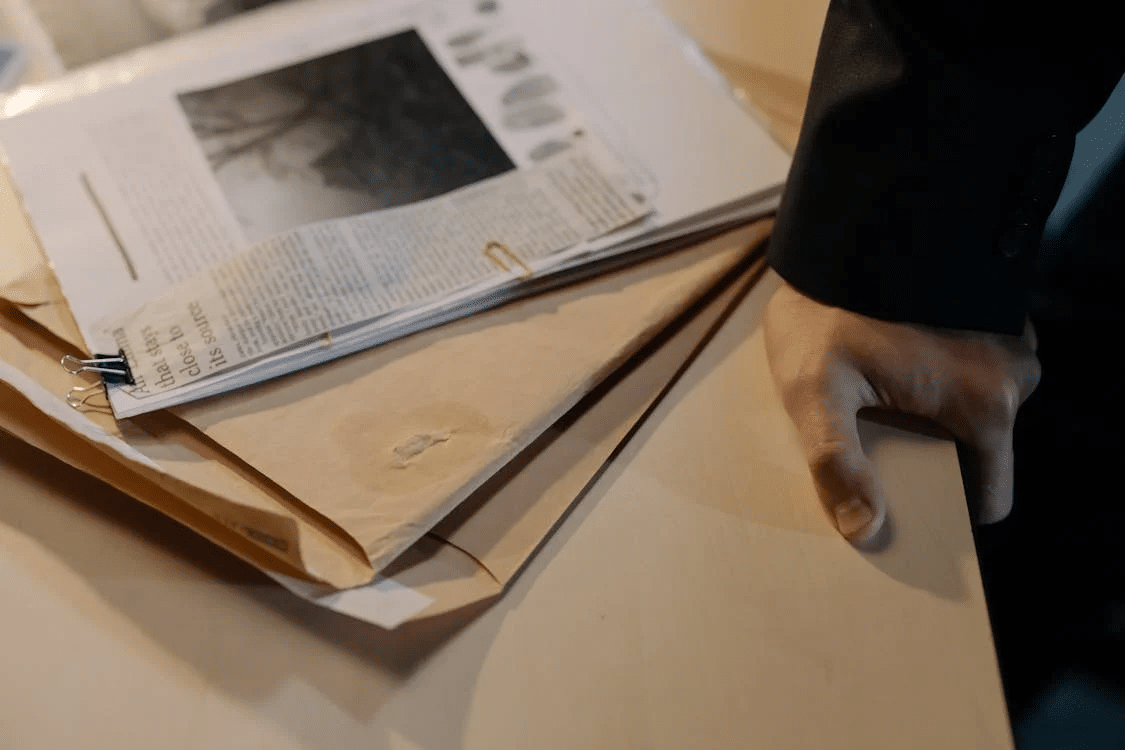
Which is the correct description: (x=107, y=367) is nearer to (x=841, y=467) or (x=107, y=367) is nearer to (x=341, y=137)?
(x=341, y=137)

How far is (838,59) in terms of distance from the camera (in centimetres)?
36

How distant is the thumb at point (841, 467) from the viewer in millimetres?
345

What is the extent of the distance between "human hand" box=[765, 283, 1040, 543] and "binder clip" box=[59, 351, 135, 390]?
292mm

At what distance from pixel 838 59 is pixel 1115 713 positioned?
535mm

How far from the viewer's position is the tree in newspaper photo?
455 millimetres

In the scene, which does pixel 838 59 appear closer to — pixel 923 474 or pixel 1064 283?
pixel 923 474

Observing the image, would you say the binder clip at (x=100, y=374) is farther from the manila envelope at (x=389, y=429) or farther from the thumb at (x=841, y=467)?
the thumb at (x=841, y=467)

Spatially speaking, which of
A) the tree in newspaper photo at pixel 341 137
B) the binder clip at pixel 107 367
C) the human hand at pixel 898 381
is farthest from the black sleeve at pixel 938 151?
the binder clip at pixel 107 367

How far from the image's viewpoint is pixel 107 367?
Result: 0.37m

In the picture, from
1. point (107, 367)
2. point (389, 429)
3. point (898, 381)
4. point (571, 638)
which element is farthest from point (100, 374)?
point (898, 381)

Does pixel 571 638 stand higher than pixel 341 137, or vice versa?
pixel 341 137

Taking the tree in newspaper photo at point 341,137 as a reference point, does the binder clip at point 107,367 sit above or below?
below

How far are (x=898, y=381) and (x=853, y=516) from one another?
0.07m

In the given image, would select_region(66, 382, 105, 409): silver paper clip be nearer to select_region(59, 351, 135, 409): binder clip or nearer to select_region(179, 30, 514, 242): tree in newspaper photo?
select_region(59, 351, 135, 409): binder clip
